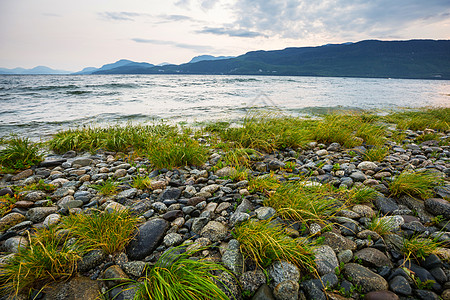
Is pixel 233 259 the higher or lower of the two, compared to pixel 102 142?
lower

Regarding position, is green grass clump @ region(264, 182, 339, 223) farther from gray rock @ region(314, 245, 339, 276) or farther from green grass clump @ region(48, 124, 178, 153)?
green grass clump @ region(48, 124, 178, 153)

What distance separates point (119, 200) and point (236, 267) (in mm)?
2013

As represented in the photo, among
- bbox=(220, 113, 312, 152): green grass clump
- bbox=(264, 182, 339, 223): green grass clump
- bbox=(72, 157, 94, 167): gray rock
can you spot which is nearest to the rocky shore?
bbox=(264, 182, 339, 223): green grass clump

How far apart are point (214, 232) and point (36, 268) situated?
64.7 inches

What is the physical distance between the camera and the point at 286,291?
67.9 inches

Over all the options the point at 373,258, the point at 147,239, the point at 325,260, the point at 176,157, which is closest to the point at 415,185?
the point at 373,258

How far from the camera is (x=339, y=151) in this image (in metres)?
5.47

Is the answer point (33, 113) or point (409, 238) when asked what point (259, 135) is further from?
point (33, 113)

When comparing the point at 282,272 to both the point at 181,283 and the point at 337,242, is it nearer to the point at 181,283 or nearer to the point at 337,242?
the point at 337,242

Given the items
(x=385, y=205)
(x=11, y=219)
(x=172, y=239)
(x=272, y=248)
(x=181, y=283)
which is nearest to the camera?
(x=181, y=283)

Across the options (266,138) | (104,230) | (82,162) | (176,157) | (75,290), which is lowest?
(75,290)

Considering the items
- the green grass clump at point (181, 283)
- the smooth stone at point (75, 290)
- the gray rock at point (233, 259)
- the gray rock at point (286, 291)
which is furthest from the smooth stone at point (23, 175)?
the gray rock at point (286, 291)

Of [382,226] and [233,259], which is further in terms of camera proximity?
[382,226]

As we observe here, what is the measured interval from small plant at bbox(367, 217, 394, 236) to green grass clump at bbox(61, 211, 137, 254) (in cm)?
279
